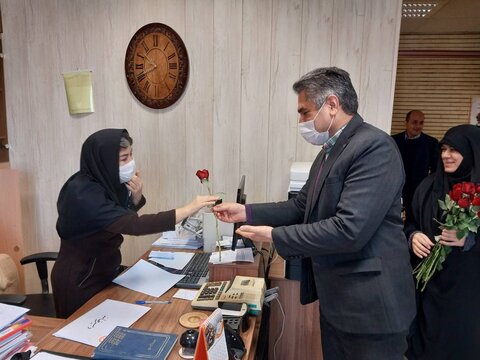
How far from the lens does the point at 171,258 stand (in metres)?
2.17

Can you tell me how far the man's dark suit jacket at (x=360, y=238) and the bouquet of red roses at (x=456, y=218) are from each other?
1.85 ft

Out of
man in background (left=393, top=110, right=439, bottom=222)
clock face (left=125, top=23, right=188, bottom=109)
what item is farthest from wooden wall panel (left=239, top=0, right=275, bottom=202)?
man in background (left=393, top=110, right=439, bottom=222)

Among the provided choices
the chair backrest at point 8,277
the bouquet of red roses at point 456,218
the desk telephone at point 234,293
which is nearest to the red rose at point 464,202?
the bouquet of red roses at point 456,218

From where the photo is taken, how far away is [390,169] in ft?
4.16

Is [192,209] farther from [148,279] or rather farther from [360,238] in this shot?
[360,238]

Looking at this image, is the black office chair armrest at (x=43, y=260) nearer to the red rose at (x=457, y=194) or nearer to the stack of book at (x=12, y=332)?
the stack of book at (x=12, y=332)

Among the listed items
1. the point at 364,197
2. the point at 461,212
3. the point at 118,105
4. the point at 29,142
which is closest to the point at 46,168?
the point at 29,142

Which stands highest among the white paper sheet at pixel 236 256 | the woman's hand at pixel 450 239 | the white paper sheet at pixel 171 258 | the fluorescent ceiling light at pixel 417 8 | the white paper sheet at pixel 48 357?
the fluorescent ceiling light at pixel 417 8

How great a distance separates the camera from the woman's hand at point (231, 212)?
1754 millimetres

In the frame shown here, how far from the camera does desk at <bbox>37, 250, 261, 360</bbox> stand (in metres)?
1.26

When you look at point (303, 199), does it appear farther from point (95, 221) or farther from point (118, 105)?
point (118, 105)

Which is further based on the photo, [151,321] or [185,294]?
[185,294]

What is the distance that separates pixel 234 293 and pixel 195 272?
0.44 meters

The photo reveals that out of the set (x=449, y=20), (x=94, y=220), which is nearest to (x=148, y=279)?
(x=94, y=220)
